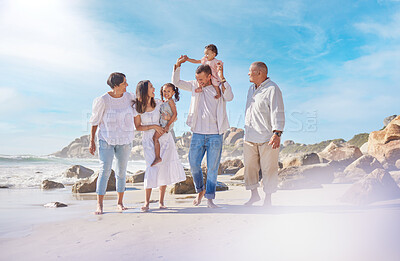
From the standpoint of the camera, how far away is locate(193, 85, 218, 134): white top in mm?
4844

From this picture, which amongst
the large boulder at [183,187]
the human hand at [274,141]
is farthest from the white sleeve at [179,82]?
the large boulder at [183,187]

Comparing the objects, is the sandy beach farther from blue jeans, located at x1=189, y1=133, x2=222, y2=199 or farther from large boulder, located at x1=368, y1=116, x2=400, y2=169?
large boulder, located at x1=368, y1=116, x2=400, y2=169

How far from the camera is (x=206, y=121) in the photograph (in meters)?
4.86

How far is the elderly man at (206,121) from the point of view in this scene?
4828 millimetres

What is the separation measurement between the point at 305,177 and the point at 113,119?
14.6 feet

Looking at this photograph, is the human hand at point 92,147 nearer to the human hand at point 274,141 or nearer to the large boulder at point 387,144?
the human hand at point 274,141

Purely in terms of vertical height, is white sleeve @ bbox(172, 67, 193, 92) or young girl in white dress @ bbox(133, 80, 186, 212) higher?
white sleeve @ bbox(172, 67, 193, 92)

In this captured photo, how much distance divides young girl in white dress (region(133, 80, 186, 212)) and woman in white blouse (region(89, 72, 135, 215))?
159mm

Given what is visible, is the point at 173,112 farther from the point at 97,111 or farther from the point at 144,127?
the point at 97,111

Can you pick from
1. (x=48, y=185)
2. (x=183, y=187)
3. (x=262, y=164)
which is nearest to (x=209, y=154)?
(x=262, y=164)

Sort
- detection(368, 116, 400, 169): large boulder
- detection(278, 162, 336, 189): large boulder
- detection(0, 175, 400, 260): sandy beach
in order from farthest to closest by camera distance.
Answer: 1. detection(368, 116, 400, 169): large boulder
2. detection(278, 162, 336, 189): large boulder
3. detection(0, 175, 400, 260): sandy beach

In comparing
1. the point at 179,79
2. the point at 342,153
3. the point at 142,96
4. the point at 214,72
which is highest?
the point at 214,72

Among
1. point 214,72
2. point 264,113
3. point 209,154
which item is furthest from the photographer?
point 214,72

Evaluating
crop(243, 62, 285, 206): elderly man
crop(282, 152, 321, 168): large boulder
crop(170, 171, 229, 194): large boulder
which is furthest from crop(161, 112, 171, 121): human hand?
crop(282, 152, 321, 168): large boulder
